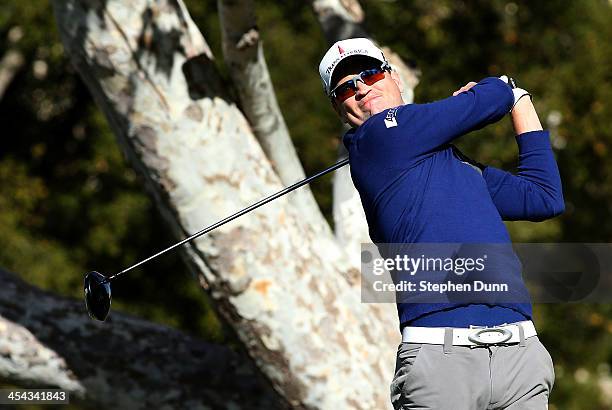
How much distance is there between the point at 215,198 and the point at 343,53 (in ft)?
6.71

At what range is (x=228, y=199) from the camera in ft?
19.2

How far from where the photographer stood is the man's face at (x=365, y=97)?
388cm

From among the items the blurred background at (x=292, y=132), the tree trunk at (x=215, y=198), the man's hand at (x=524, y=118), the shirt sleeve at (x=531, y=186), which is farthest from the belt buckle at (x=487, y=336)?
the blurred background at (x=292, y=132)

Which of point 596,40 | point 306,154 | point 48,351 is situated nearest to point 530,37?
point 596,40

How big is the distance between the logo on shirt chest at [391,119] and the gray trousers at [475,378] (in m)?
0.67

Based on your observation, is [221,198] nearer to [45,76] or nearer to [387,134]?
[387,134]

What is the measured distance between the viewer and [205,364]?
646 cm

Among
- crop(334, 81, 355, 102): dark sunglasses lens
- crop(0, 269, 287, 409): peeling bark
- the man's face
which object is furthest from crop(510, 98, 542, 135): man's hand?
crop(0, 269, 287, 409): peeling bark

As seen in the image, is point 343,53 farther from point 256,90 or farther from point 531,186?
point 256,90

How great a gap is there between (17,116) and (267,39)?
3162mm

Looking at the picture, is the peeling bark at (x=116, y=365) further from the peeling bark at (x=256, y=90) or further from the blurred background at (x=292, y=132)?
the blurred background at (x=292, y=132)

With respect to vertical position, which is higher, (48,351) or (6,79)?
(6,79)

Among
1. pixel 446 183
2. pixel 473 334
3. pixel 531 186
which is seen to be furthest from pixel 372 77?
pixel 473 334

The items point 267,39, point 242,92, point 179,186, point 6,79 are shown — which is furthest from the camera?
point 6,79
